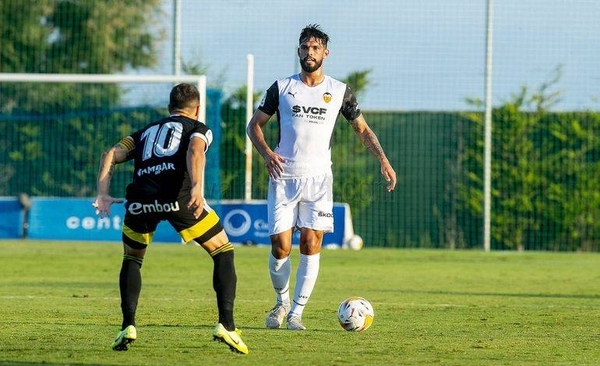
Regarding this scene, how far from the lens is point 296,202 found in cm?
1045

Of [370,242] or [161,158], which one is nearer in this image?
[161,158]

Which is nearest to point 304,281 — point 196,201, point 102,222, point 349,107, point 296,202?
point 296,202

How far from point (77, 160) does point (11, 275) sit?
1301 centimetres

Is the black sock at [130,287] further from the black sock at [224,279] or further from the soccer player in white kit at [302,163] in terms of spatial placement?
the soccer player in white kit at [302,163]

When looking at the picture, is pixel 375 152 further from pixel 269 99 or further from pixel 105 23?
pixel 105 23

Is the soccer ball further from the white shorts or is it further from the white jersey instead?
the white jersey

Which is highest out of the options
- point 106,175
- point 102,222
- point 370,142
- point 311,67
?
point 311,67

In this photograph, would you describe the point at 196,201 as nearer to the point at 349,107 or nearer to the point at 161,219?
the point at 161,219

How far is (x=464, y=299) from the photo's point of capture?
1362cm

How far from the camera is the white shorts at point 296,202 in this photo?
34.0ft

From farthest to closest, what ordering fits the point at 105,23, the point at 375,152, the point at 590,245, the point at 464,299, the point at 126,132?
1. the point at 105,23
2. the point at 126,132
3. the point at 590,245
4. the point at 464,299
5. the point at 375,152

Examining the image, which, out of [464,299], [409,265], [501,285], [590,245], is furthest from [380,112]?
[464,299]

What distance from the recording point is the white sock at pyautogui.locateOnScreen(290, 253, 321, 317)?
10.2 m

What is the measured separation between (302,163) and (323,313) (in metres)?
1.73
